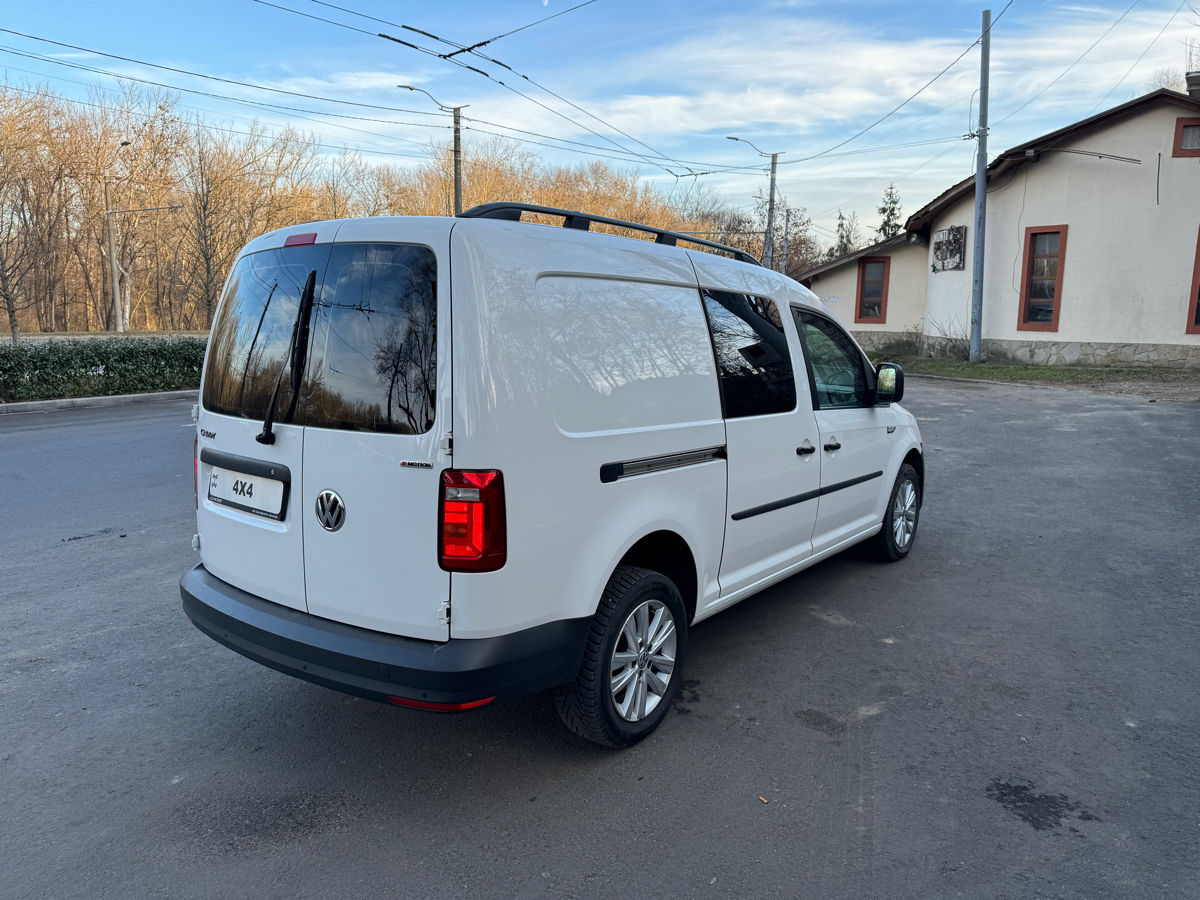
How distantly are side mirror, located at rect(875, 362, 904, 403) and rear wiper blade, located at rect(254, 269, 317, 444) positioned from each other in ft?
11.6

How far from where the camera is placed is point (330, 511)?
286cm

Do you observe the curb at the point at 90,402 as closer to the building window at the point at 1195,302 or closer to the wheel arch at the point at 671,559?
the wheel arch at the point at 671,559

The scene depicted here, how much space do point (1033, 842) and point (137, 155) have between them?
47.0 m

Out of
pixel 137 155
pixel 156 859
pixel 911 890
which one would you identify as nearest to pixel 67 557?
pixel 156 859

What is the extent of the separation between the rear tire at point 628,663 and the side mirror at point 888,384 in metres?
2.42

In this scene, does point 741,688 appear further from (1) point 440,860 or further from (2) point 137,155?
(2) point 137,155

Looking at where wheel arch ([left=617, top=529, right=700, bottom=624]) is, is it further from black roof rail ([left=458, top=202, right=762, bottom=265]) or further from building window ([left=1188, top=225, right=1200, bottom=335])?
building window ([left=1188, top=225, right=1200, bottom=335])

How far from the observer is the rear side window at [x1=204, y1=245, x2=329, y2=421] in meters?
3.06

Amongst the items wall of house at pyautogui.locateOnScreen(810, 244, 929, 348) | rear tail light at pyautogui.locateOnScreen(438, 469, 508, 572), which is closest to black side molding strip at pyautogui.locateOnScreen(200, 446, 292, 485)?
rear tail light at pyautogui.locateOnScreen(438, 469, 508, 572)

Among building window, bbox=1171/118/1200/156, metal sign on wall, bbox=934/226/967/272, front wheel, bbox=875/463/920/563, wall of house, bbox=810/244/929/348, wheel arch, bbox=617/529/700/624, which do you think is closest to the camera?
wheel arch, bbox=617/529/700/624

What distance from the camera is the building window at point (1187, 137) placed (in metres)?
19.6

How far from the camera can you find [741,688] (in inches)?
151

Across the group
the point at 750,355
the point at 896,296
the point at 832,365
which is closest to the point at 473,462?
the point at 750,355

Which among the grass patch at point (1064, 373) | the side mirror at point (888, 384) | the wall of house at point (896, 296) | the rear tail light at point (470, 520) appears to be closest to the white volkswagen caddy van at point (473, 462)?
the rear tail light at point (470, 520)
